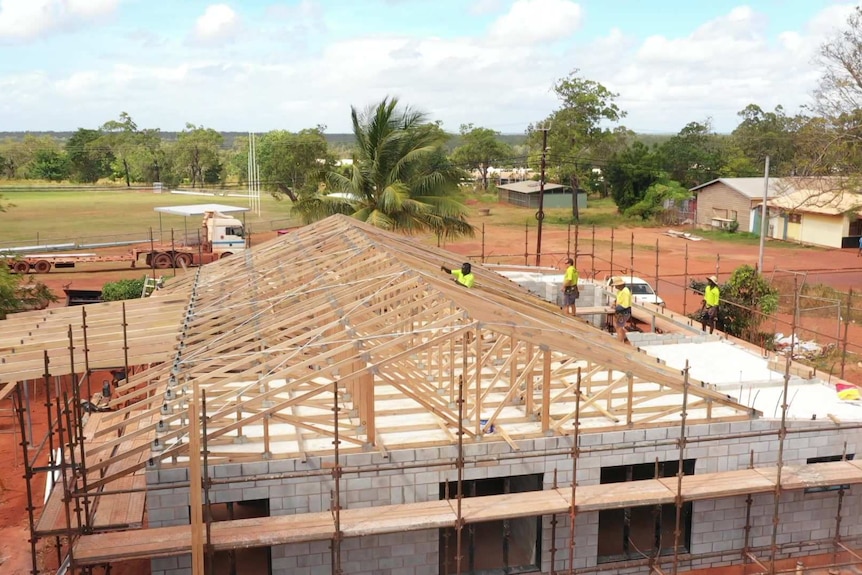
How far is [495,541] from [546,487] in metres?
1.18

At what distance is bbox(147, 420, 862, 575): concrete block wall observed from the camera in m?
9.66

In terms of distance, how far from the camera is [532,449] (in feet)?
34.2

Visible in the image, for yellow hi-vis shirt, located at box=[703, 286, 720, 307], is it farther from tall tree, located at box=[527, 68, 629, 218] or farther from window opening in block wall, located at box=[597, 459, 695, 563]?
tall tree, located at box=[527, 68, 629, 218]

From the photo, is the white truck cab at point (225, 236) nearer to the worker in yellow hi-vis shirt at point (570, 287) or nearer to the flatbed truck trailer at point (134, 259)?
the flatbed truck trailer at point (134, 259)

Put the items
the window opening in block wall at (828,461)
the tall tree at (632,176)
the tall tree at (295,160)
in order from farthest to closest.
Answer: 1. the tall tree at (632,176)
2. the tall tree at (295,160)
3. the window opening in block wall at (828,461)

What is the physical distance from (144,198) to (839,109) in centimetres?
6011

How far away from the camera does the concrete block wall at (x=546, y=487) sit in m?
9.66

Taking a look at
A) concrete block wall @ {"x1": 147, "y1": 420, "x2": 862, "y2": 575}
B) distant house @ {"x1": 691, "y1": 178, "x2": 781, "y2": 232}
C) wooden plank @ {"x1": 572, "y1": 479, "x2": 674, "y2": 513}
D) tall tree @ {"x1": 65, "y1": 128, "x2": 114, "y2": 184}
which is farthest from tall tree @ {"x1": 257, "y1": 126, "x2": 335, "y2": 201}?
wooden plank @ {"x1": 572, "y1": 479, "x2": 674, "y2": 513}

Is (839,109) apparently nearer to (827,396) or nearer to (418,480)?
(827,396)

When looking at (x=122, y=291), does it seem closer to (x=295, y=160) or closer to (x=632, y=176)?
(x=295, y=160)

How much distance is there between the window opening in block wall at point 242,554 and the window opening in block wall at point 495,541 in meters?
2.41

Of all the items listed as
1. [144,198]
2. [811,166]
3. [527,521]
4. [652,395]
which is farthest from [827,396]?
[144,198]

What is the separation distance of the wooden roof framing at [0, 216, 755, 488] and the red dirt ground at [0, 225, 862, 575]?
2613 millimetres

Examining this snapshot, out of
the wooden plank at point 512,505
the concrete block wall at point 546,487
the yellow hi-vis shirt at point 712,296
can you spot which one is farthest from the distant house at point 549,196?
the wooden plank at point 512,505
